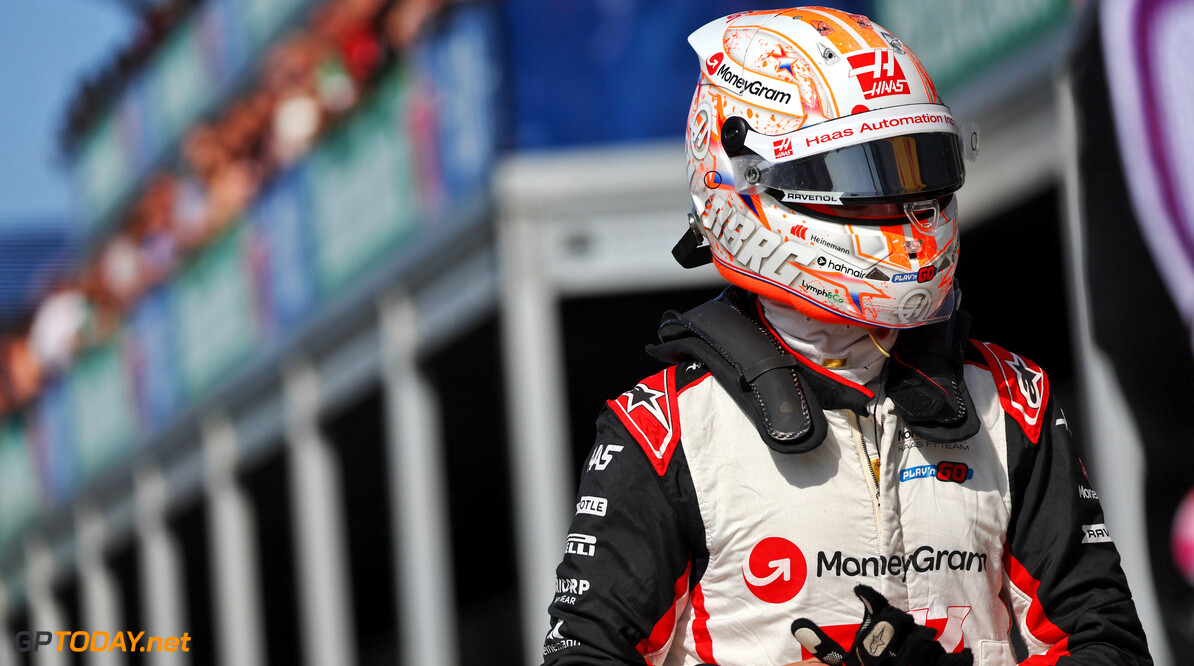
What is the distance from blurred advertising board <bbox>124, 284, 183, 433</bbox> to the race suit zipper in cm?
1554

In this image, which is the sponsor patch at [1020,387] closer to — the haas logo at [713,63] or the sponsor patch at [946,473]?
the sponsor patch at [946,473]

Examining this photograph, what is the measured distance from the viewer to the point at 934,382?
2814mm

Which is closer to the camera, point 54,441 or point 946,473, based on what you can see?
point 946,473

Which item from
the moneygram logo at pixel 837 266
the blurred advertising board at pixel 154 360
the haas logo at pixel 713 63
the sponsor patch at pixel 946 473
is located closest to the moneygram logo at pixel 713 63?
the haas logo at pixel 713 63

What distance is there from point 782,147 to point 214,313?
1443 centimetres

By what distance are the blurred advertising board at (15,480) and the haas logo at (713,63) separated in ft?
67.8

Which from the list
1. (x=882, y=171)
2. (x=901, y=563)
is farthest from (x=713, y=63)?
(x=901, y=563)

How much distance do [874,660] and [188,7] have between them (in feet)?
62.0

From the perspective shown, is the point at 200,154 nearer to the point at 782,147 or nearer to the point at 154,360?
the point at 154,360

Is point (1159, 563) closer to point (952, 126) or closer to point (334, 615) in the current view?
point (952, 126)

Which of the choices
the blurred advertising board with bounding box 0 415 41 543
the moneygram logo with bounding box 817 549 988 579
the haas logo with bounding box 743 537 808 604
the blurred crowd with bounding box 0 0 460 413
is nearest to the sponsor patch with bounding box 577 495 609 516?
the haas logo with bounding box 743 537 808 604

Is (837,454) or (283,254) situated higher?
(283,254)

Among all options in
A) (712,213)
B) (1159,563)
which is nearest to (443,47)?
(1159,563)

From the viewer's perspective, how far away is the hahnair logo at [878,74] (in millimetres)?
2857
